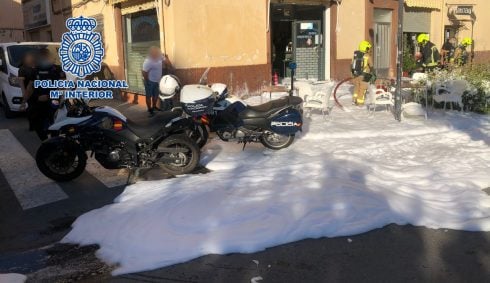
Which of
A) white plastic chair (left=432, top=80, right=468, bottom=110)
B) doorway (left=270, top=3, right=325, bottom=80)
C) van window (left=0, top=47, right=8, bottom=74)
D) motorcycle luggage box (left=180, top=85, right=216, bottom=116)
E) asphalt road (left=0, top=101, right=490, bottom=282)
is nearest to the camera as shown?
asphalt road (left=0, top=101, right=490, bottom=282)

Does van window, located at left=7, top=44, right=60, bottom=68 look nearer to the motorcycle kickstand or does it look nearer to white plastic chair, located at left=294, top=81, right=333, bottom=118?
white plastic chair, located at left=294, top=81, right=333, bottom=118

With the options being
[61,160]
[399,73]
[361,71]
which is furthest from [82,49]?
[399,73]

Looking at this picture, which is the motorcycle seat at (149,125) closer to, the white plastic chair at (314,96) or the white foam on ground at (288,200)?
the white foam on ground at (288,200)

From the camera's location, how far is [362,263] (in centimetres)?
409

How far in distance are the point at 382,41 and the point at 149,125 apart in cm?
1288

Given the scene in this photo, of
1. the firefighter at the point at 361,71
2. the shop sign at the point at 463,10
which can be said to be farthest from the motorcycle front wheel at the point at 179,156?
the shop sign at the point at 463,10

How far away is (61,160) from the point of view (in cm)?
655

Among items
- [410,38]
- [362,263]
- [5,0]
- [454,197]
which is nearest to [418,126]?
[454,197]

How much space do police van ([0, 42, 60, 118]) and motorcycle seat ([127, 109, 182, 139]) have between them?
6340 millimetres

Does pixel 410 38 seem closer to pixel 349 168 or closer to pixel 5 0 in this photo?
pixel 349 168

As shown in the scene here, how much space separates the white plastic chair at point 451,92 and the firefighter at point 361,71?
160 centimetres

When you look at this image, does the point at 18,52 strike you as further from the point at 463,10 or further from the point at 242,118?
the point at 463,10

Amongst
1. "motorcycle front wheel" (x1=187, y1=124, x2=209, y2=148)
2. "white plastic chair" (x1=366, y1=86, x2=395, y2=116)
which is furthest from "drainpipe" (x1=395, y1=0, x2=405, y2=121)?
"motorcycle front wheel" (x1=187, y1=124, x2=209, y2=148)

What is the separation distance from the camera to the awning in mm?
17709
